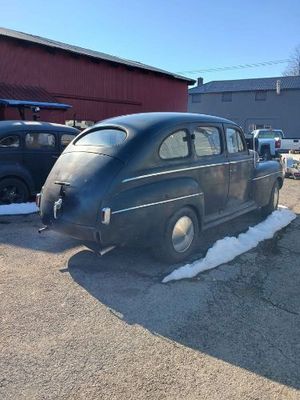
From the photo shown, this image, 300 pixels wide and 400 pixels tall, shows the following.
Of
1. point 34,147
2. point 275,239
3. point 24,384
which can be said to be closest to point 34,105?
point 34,147

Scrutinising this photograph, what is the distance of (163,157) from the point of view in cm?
543

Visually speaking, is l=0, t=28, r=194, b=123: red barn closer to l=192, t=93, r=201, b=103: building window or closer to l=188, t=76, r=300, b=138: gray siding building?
l=188, t=76, r=300, b=138: gray siding building

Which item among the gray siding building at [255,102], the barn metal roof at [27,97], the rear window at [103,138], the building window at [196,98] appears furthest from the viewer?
the building window at [196,98]

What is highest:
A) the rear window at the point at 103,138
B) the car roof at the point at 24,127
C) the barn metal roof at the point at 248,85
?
the barn metal roof at the point at 248,85

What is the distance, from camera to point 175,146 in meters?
5.67

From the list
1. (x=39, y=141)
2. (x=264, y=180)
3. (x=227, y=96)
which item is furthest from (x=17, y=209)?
(x=227, y=96)

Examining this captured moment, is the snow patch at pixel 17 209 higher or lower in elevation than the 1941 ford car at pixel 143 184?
lower

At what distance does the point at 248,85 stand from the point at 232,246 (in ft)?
144

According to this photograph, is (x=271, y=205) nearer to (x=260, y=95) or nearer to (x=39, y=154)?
(x=39, y=154)

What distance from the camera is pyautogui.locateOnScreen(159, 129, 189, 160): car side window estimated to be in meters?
5.47

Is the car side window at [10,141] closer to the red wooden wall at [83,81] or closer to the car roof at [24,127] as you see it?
the car roof at [24,127]

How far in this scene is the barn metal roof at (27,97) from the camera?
502 inches

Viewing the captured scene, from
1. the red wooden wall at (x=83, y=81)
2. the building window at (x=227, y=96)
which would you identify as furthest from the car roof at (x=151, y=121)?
the building window at (x=227, y=96)

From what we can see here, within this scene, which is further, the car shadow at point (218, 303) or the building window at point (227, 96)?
the building window at point (227, 96)
